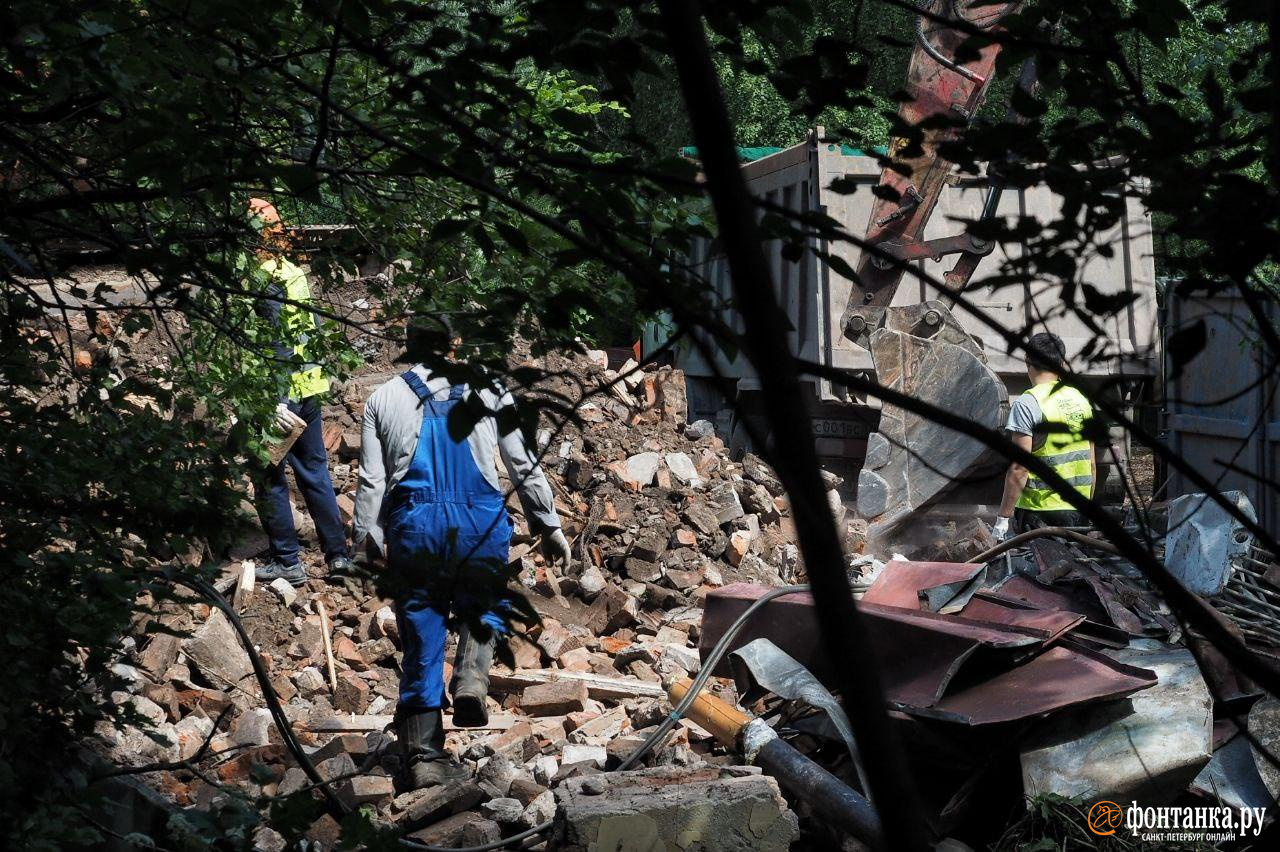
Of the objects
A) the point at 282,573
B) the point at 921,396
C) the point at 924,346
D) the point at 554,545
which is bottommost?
the point at 282,573

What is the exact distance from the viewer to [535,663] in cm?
660

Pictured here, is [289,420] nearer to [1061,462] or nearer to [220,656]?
[220,656]

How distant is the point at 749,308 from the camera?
95cm

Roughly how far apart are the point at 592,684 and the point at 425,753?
4.23 ft

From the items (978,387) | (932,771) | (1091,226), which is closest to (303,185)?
(1091,226)

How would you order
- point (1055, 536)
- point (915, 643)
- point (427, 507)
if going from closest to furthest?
point (1055, 536), point (915, 643), point (427, 507)

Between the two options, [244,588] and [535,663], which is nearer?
[535,663]

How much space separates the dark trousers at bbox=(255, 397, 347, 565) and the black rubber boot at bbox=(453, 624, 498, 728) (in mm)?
2314

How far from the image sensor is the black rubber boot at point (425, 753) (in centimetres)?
484

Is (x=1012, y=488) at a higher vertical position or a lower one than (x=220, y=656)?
higher

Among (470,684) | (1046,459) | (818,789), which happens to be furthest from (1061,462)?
(470,684)

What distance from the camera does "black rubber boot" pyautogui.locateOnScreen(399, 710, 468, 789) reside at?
4844 mm

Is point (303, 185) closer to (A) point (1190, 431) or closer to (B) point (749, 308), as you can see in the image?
(B) point (749, 308)

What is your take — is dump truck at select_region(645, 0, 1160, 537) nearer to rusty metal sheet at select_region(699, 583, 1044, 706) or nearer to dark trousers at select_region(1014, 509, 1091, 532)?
dark trousers at select_region(1014, 509, 1091, 532)
